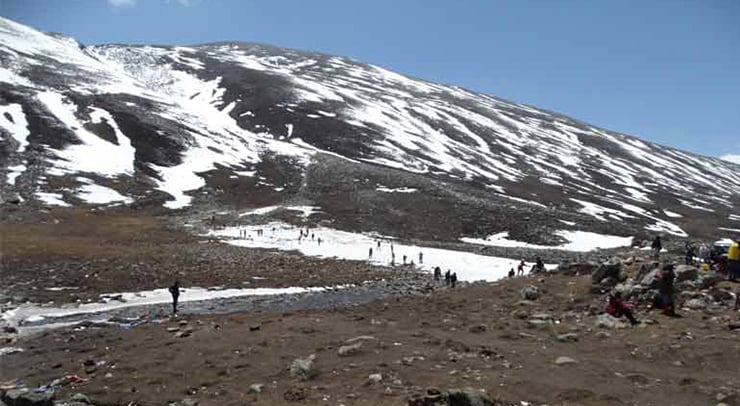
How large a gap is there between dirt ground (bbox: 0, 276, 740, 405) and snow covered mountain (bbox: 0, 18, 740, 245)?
5472 centimetres

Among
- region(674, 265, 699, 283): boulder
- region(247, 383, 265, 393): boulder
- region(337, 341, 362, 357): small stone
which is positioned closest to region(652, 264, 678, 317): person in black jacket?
region(674, 265, 699, 283): boulder

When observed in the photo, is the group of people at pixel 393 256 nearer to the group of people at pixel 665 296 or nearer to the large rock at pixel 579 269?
the large rock at pixel 579 269

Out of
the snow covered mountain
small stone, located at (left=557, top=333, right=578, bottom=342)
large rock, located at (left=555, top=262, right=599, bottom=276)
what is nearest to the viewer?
small stone, located at (left=557, top=333, right=578, bottom=342)

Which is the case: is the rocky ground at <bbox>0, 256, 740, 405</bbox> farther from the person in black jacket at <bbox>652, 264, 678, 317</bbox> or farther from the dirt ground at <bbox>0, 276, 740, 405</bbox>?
the person in black jacket at <bbox>652, 264, 678, 317</bbox>

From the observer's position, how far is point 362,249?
6294 cm

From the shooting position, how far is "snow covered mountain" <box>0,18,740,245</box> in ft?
279

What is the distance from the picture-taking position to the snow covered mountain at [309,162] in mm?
85000

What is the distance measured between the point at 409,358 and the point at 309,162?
10124 centimetres

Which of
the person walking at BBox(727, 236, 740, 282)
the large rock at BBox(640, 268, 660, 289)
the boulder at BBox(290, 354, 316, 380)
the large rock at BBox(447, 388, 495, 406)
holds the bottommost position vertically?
the boulder at BBox(290, 354, 316, 380)

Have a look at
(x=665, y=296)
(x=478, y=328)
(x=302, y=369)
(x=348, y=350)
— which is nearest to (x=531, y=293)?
(x=478, y=328)

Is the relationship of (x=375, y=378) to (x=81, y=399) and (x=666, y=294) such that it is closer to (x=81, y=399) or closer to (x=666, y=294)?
(x=81, y=399)

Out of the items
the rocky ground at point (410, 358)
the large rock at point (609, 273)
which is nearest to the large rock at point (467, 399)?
the rocky ground at point (410, 358)

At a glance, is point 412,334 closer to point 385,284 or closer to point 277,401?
point 277,401

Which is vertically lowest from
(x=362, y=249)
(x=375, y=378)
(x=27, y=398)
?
(x=27, y=398)
